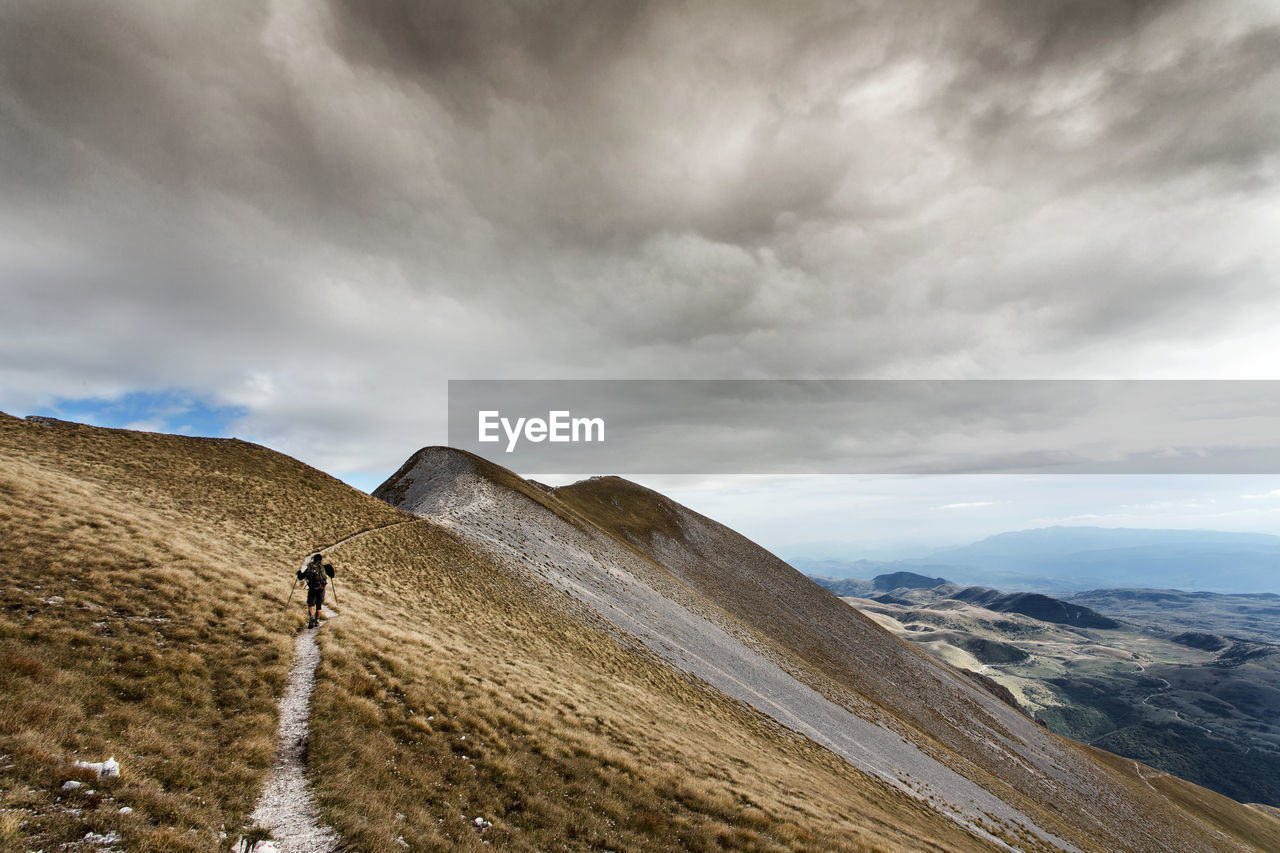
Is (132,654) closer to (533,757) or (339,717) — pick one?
(339,717)

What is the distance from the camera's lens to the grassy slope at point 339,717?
9.57 meters

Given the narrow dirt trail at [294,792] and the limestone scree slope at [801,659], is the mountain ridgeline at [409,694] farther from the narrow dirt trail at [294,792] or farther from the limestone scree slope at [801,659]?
the limestone scree slope at [801,659]

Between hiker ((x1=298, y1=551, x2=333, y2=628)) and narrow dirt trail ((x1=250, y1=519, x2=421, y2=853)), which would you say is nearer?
narrow dirt trail ((x1=250, y1=519, x2=421, y2=853))

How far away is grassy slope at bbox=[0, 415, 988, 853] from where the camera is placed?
31.4ft

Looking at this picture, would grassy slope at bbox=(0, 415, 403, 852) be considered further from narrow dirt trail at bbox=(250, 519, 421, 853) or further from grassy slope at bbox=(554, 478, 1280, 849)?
grassy slope at bbox=(554, 478, 1280, 849)

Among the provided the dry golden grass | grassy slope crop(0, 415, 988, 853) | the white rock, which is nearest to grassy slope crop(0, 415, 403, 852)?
grassy slope crop(0, 415, 988, 853)

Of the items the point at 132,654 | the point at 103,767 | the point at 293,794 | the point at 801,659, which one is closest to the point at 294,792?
the point at 293,794

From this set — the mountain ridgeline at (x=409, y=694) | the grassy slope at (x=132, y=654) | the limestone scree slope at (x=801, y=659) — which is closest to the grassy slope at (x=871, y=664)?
the limestone scree slope at (x=801, y=659)

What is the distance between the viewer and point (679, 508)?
3656 inches

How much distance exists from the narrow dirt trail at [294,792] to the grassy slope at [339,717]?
1.01 feet

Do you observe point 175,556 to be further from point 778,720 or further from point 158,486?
point 778,720

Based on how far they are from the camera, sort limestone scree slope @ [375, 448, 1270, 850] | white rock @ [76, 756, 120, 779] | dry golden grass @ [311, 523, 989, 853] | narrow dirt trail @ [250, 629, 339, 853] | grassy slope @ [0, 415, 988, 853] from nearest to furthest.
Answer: white rock @ [76, 756, 120, 779]
narrow dirt trail @ [250, 629, 339, 853]
grassy slope @ [0, 415, 988, 853]
dry golden grass @ [311, 523, 989, 853]
limestone scree slope @ [375, 448, 1270, 850]

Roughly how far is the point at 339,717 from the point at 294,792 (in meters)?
3.09

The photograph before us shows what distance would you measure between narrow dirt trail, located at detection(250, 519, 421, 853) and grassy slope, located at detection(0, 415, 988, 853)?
308 mm
